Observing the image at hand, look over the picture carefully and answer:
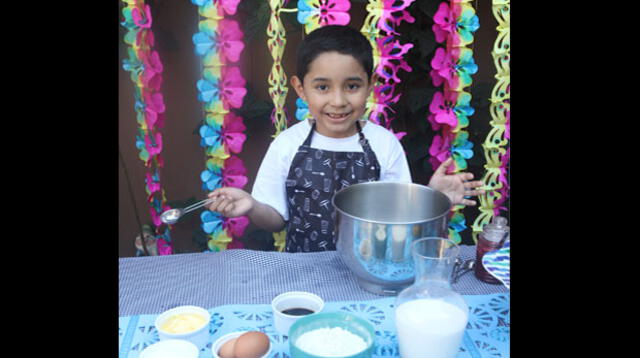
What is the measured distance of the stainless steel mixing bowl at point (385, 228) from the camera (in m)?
0.92

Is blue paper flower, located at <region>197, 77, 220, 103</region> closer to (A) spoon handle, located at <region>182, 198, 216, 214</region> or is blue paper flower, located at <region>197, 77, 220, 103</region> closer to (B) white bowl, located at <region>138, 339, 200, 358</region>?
(A) spoon handle, located at <region>182, 198, 216, 214</region>

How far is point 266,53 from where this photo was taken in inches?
60.8

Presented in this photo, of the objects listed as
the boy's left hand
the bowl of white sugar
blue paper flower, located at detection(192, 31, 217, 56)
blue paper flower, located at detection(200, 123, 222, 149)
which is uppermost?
blue paper flower, located at detection(192, 31, 217, 56)

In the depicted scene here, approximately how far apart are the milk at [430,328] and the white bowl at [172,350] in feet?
1.06

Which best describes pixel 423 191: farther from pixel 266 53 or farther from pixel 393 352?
pixel 266 53

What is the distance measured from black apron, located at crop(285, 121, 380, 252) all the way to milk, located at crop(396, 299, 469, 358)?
0.64 metres

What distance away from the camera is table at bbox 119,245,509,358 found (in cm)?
88

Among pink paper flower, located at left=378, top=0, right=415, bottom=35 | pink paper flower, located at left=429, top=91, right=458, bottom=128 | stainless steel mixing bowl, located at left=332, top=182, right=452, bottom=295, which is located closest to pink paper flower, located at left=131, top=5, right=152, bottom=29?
pink paper flower, located at left=378, top=0, right=415, bottom=35

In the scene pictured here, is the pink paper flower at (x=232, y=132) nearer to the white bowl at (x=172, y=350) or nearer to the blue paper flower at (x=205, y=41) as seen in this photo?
the blue paper flower at (x=205, y=41)

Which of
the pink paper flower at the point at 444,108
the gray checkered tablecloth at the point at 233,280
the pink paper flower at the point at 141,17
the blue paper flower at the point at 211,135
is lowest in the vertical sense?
the gray checkered tablecloth at the point at 233,280

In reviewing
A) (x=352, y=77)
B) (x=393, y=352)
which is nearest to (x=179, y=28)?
(x=352, y=77)

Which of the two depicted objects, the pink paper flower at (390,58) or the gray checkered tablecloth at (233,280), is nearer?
the gray checkered tablecloth at (233,280)

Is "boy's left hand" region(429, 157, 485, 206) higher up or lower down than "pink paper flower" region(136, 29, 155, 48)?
lower down

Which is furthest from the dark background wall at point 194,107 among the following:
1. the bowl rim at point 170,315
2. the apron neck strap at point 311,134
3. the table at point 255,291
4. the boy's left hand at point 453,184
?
the bowl rim at point 170,315
